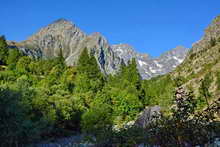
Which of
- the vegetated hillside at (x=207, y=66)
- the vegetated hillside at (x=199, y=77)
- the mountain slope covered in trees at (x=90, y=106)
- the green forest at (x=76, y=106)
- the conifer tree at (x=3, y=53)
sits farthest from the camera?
the vegetated hillside at (x=207, y=66)

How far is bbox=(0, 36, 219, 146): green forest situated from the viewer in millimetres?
4992

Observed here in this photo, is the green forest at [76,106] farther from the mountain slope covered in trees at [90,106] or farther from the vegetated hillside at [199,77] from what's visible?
the vegetated hillside at [199,77]

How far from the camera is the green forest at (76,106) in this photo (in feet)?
16.4

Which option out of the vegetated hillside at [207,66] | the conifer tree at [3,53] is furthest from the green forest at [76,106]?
the vegetated hillside at [207,66]

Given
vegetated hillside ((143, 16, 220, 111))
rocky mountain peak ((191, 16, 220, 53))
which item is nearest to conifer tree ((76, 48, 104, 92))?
vegetated hillside ((143, 16, 220, 111))

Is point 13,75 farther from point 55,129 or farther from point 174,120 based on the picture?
point 174,120

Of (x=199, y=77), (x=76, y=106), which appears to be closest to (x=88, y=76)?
(x=76, y=106)

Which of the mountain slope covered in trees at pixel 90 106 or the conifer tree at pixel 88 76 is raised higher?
the conifer tree at pixel 88 76

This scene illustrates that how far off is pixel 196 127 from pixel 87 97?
3836 centimetres

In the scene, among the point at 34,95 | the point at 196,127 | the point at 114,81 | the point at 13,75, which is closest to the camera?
the point at 196,127

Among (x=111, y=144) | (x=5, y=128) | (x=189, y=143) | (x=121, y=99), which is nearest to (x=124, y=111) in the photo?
(x=121, y=99)

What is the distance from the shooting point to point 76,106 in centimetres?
3631

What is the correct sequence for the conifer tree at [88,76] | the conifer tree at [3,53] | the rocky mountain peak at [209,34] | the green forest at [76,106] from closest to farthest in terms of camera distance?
the green forest at [76,106], the conifer tree at [88,76], the conifer tree at [3,53], the rocky mountain peak at [209,34]

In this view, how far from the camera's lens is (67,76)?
4975 centimetres
